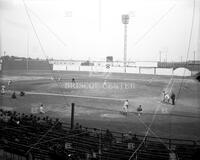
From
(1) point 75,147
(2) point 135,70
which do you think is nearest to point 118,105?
(1) point 75,147

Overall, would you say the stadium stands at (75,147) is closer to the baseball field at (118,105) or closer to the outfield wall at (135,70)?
the baseball field at (118,105)

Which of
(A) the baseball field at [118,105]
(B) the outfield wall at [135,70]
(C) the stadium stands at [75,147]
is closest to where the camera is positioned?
(C) the stadium stands at [75,147]

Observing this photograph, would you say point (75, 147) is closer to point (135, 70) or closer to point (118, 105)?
point (118, 105)

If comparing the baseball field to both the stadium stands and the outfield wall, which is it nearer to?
the stadium stands

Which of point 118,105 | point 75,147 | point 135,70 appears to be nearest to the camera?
point 75,147

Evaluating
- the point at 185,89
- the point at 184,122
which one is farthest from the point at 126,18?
the point at 184,122

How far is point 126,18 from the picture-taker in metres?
61.0

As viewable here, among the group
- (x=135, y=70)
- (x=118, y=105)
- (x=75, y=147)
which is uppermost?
(x=135, y=70)

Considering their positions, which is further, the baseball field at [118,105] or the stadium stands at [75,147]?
the baseball field at [118,105]

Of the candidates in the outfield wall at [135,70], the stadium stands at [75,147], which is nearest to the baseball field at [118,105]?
the stadium stands at [75,147]

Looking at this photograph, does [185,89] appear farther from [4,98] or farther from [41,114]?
[4,98]

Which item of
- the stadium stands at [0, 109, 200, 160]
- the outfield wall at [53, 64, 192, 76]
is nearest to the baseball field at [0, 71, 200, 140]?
the stadium stands at [0, 109, 200, 160]

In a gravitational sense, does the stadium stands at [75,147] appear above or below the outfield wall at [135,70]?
below

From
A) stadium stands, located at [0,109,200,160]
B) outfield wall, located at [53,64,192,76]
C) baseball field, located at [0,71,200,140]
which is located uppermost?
outfield wall, located at [53,64,192,76]
